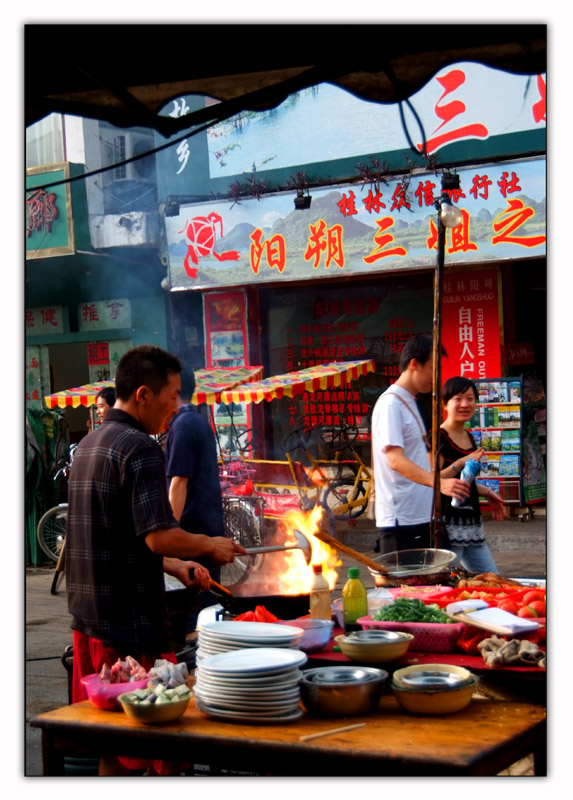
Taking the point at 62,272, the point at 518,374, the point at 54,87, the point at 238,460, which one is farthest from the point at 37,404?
the point at 54,87

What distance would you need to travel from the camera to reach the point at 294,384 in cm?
1027

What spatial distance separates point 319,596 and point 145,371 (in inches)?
44.4

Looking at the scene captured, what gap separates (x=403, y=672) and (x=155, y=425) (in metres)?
1.34

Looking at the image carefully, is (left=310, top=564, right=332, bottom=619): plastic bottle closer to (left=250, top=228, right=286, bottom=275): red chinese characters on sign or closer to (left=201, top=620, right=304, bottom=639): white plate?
(left=201, top=620, right=304, bottom=639): white plate

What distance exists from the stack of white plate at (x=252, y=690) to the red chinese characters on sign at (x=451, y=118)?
9420 mm

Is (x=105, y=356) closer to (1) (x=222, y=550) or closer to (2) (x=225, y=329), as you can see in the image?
(2) (x=225, y=329)

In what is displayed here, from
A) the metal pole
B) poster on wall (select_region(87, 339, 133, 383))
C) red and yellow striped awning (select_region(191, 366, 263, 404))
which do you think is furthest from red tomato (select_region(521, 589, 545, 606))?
poster on wall (select_region(87, 339, 133, 383))

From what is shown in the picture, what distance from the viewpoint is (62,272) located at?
576 inches

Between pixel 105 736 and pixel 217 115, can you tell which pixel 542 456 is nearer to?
pixel 217 115

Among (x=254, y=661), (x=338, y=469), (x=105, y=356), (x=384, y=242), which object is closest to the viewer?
(x=254, y=661)

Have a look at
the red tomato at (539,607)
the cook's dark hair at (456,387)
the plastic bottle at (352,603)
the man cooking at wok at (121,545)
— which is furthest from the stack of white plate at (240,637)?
the cook's dark hair at (456,387)

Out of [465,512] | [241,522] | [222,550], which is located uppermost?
[222,550]

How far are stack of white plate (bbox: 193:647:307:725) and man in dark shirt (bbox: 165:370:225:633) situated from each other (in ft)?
6.99

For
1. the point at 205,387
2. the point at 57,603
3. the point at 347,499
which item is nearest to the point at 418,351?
the point at 57,603
